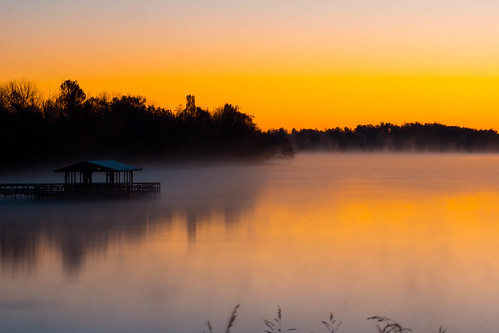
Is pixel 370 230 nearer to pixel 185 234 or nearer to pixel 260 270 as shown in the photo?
pixel 185 234

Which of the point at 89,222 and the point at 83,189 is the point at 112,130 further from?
the point at 89,222

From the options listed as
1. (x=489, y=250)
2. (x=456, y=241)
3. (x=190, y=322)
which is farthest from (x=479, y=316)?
(x=456, y=241)

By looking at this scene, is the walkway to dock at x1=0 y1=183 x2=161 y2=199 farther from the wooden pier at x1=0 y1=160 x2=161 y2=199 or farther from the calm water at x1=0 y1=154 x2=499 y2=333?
the calm water at x1=0 y1=154 x2=499 y2=333

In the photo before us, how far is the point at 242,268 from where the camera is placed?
Result: 27.2 meters

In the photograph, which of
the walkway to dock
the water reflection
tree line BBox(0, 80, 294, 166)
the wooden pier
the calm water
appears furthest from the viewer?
tree line BBox(0, 80, 294, 166)

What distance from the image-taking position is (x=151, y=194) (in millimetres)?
65125

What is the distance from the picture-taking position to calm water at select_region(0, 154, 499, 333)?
20.0 metres

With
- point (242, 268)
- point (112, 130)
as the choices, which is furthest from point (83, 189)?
point (112, 130)

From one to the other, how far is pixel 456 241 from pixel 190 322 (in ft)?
65.4

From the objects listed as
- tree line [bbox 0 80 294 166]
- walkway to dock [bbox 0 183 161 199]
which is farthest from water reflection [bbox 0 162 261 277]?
tree line [bbox 0 80 294 166]

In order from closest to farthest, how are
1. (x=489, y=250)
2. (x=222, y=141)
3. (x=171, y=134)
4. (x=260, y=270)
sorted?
(x=260, y=270) < (x=489, y=250) < (x=171, y=134) < (x=222, y=141)

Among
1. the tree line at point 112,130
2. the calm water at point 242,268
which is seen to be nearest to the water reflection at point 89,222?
the calm water at point 242,268

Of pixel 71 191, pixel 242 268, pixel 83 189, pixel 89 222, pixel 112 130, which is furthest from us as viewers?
pixel 112 130

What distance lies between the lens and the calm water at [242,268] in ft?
65.5
